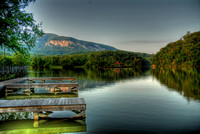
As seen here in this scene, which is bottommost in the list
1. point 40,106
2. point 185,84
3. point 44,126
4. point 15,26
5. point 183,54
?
point 44,126

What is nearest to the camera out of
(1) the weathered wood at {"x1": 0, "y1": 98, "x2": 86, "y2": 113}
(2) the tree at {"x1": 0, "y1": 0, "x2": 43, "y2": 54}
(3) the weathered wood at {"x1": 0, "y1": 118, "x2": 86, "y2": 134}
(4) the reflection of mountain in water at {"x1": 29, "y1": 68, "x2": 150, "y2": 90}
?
(3) the weathered wood at {"x1": 0, "y1": 118, "x2": 86, "y2": 134}

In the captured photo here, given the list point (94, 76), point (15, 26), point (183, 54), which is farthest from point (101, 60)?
point (15, 26)

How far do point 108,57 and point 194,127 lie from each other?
542 feet

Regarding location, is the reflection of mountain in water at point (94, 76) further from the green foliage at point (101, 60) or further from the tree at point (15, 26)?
the green foliage at point (101, 60)

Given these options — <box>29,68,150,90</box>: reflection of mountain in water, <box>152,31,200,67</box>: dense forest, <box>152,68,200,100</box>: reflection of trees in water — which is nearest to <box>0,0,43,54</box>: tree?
<box>29,68,150,90</box>: reflection of mountain in water

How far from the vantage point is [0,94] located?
16609mm

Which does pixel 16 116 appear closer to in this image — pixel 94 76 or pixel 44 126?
pixel 44 126

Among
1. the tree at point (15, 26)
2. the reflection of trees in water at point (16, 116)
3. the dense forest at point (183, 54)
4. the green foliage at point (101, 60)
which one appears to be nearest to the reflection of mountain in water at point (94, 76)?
the tree at point (15, 26)

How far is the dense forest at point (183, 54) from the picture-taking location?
102312mm

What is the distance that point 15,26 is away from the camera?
1808cm

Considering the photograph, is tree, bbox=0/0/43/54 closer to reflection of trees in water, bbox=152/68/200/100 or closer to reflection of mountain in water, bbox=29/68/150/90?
reflection of mountain in water, bbox=29/68/150/90

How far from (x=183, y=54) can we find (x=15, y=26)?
11666 centimetres

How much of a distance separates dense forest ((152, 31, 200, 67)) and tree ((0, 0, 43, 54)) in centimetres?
9894

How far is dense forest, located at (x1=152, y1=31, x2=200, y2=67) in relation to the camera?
336ft
